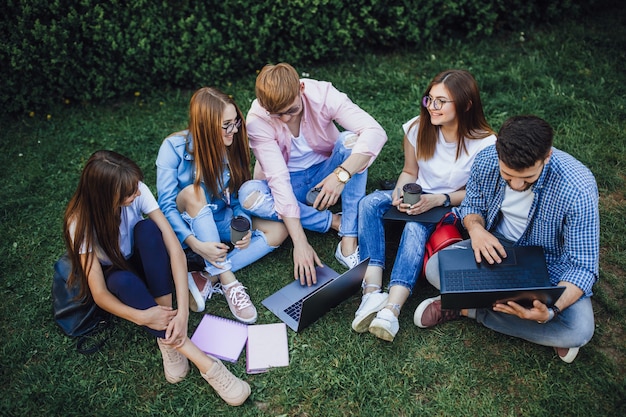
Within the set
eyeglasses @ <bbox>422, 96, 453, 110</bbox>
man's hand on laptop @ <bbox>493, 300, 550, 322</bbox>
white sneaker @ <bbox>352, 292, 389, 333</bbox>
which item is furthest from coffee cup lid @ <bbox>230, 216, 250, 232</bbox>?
man's hand on laptop @ <bbox>493, 300, 550, 322</bbox>

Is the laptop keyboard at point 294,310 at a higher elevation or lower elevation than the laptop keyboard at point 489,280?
lower

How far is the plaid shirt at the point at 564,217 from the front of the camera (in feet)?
10.1

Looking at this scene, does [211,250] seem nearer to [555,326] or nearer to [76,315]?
[76,315]

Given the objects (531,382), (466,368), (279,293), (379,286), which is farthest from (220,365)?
(531,382)

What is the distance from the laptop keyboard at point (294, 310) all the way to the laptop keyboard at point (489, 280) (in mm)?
1089

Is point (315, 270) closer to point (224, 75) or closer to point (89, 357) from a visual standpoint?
point (89, 357)

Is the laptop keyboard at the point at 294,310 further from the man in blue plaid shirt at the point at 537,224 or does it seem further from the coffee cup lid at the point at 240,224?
the man in blue plaid shirt at the point at 537,224

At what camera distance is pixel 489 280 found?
3211 mm

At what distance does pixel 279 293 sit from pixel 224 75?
3.07 metres

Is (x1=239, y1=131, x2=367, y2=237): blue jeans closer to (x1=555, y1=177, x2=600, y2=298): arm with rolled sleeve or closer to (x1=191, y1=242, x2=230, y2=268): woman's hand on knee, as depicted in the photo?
(x1=191, y1=242, x2=230, y2=268): woman's hand on knee

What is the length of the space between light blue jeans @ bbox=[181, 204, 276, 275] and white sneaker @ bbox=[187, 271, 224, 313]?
0.31 ft

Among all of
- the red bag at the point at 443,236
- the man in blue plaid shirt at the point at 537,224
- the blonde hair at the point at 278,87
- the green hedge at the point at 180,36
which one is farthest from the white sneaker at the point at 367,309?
the green hedge at the point at 180,36

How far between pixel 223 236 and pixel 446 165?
171 centimetres

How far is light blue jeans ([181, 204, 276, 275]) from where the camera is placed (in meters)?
3.89
